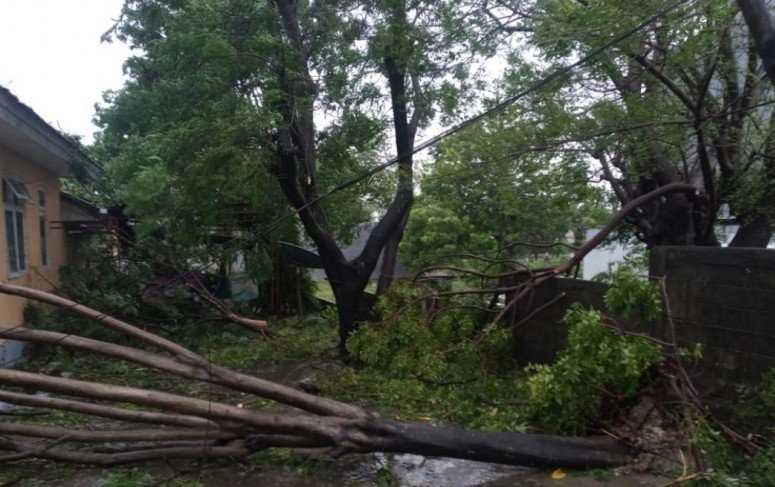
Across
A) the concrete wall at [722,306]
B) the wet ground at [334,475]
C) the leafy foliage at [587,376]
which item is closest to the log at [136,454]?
the wet ground at [334,475]

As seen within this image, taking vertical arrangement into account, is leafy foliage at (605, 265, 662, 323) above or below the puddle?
above

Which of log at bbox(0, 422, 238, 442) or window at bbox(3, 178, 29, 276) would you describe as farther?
window at bbox(3, 178, 29, 276)

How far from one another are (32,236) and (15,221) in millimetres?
1011

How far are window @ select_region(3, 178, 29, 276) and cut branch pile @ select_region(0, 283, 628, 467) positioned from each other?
5330mm

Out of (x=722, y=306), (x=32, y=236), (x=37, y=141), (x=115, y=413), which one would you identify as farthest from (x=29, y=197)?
(x=722, y=306)

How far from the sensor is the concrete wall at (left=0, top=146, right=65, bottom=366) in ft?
29.5

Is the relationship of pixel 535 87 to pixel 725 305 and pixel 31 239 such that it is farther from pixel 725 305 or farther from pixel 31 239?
pixel 31 239

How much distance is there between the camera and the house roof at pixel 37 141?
24.8ft

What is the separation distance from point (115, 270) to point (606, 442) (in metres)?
9.67

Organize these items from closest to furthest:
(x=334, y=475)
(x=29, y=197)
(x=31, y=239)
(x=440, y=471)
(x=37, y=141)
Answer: (x=334, y=475)
(x=440, y=471)
(x=37, y=141)
(x=29, y=197)
(x=31, y=239)

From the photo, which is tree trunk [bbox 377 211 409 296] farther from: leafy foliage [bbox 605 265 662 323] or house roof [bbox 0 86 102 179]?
house roof [bbox 0 86 102 179]

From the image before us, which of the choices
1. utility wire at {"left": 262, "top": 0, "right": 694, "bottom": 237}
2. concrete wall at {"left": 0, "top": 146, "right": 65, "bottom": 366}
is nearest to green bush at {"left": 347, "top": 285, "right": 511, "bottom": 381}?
utility wire at {"left": 262, "top": 0, "right": 694, "bottom": 237}

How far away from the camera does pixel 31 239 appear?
A: 10688mm

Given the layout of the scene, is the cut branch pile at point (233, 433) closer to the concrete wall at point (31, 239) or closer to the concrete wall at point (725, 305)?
the concrete wall at point (725, 305)
